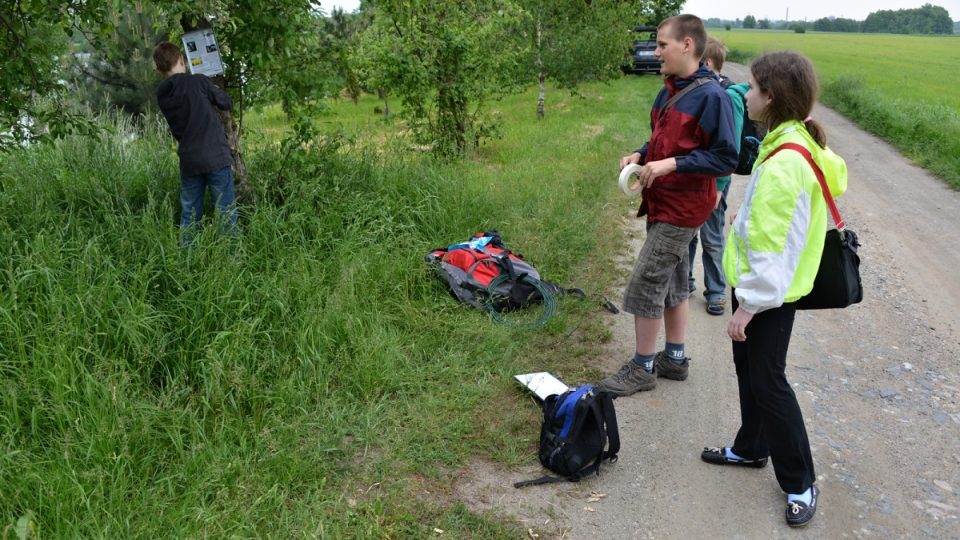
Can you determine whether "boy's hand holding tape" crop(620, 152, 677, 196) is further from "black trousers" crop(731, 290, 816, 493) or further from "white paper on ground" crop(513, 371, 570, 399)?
"white paper on ground" crop(513, 371, 570, 399)

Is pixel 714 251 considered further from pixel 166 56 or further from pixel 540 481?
pixel 166 56

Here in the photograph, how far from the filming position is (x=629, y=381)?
4.12 metres

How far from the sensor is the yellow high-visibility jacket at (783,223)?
269 cm

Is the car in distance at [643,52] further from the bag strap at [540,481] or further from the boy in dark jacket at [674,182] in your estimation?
the bag strap at [540,481]

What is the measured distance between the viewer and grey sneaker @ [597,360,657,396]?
409cm

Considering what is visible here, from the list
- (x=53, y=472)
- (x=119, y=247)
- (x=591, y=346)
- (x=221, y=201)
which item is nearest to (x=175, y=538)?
(x=53, y=472)

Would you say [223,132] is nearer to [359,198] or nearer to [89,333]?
[359,198]

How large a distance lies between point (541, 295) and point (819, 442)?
6.80 feet

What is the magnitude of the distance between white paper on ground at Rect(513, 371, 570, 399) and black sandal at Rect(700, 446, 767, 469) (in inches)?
30.6

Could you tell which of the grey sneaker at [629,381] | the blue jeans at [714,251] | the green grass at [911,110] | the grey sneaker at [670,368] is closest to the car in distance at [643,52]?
the green grass at [911,110]

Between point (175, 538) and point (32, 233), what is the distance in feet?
9.37

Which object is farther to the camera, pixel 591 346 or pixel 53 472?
pixel 591 346

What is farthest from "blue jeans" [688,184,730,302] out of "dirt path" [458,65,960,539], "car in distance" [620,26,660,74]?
"car in distance" [620,26,660,74]

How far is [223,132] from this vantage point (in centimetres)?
546
